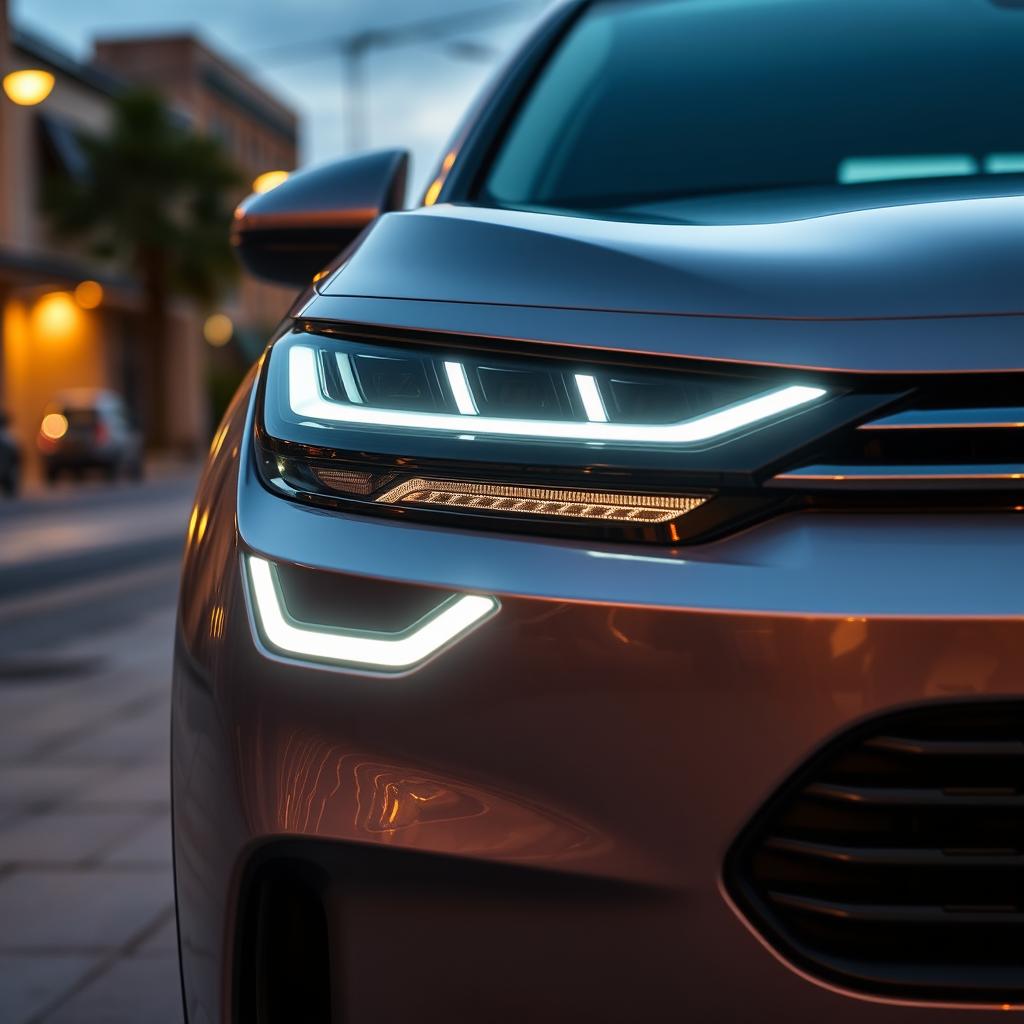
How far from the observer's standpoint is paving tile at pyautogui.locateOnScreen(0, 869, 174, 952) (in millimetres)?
2820

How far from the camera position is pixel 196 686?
4.14ft

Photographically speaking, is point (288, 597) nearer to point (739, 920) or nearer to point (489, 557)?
point (489, 557)

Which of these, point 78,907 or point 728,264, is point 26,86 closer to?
point 78,907

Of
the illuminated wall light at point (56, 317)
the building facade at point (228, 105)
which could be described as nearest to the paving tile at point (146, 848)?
the illuminated wall light at point (56, 317)

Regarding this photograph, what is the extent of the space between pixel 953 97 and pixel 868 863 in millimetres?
1514

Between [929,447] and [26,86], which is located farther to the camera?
[26,86]

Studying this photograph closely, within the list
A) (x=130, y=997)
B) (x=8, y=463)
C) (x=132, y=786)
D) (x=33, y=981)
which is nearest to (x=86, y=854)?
(x=132, y=786)

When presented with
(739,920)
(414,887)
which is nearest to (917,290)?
(739,920)

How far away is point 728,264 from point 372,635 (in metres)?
0.46

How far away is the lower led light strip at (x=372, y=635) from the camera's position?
1.16 metres

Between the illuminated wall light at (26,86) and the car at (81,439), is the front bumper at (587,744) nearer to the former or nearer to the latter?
the illuminated wall light at (26,86)

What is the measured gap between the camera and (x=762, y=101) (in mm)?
2346

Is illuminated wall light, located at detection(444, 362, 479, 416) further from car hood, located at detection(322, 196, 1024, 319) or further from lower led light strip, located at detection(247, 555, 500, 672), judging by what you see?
lower led light strip, located at detection(247, 555, 500, 672)

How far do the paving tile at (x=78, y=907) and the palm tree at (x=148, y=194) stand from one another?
3533cm
